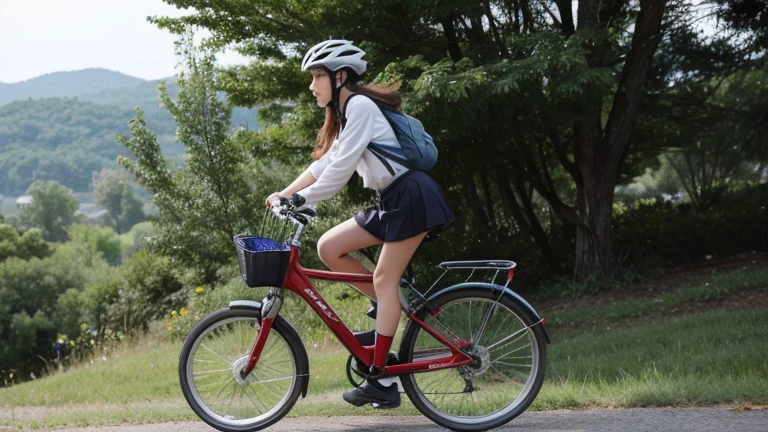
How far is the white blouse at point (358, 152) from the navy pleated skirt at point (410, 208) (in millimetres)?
61

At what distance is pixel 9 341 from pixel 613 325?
98.0 feet

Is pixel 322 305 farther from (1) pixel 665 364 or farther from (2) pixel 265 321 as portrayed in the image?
(1) pixel 665 364

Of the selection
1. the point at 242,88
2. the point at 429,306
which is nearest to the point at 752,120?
the point at 242,88

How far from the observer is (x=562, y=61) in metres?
10.1

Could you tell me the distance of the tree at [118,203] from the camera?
17450 centimetres

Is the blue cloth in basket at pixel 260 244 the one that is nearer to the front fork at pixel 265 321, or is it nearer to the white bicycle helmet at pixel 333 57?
the front fork at pixel 265 321

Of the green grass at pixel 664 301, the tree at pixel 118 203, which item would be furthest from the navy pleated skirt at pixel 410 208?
the tree at pixel 118 203

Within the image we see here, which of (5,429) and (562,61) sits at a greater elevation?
(562,61)

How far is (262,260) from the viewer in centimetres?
442

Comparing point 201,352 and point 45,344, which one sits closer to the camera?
point 201,352

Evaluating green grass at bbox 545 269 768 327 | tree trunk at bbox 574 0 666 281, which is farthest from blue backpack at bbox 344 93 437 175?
tree trunk at bbox 574 0 666 281

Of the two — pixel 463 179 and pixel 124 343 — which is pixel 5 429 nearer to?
pixel 124 343

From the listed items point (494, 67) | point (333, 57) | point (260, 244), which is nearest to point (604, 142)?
point (494, 67)

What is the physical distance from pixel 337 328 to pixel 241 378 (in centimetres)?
57
